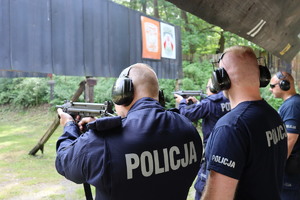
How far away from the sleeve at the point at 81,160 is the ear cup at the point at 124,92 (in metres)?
0.30

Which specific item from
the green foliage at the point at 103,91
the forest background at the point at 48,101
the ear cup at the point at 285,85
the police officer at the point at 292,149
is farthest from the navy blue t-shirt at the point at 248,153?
the green foliage at the point at 103,91

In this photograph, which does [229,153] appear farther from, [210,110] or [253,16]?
[210,110]

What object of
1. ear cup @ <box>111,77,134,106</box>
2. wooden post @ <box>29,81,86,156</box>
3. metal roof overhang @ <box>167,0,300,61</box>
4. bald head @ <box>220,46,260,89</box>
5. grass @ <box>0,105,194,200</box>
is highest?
metal roof overhang @ <box>167,0,300,61</box>

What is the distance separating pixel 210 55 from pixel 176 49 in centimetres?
587

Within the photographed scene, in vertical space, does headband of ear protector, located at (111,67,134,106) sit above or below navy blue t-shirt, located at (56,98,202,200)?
above

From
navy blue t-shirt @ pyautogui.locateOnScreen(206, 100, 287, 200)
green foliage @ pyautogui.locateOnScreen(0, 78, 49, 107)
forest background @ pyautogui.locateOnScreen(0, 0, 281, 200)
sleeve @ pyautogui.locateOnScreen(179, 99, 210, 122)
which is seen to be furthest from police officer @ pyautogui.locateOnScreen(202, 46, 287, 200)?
green foliage @ pyautogui.locateOnScreen(0, 78, 49, 107)

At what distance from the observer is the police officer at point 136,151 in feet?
4.32

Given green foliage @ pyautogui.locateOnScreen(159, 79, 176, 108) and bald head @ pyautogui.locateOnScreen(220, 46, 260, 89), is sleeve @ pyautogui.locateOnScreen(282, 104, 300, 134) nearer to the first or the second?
bald head @ pyautogui.locateOnScreen(220, 46, 260, 89)

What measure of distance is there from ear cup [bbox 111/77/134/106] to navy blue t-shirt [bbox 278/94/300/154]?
2.08m

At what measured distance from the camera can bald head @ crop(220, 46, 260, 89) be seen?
5.47 feet

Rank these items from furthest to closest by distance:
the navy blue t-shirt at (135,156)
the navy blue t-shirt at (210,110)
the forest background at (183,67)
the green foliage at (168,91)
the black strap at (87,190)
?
the forest background at (183,67), the green foliage at (168,91), the navy blue t-shirt at (210,110), the black strap at (87,190), the navy blue t-shirt at (135,156)

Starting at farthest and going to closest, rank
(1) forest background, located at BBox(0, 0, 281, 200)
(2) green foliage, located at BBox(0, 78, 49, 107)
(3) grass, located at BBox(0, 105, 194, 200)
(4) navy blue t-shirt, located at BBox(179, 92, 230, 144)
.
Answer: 1. (2) green foliage, located at BBox(0, 78, 49, 107)
2. (1) forest background, located at BBox(0, 0, 281, 200)
3. (3) grass, located at BBox(0, 105, 194, 200)
4. (4) navy blue t-shirt, located at BBox(179, 92, 230, 144)

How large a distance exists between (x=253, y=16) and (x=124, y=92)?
1062mm

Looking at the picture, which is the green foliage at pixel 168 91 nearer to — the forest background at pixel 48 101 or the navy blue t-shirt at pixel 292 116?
the forest background at pixel 48 101
